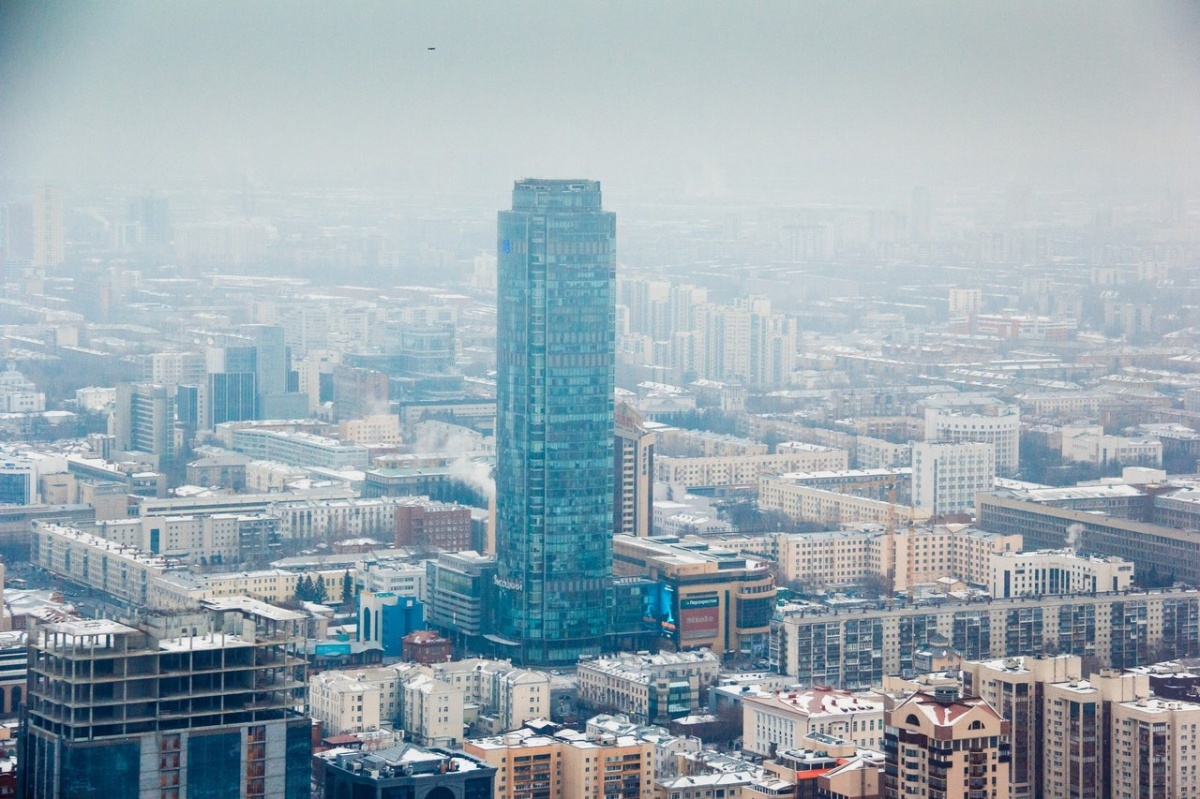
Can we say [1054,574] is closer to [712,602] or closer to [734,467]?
[712,602]

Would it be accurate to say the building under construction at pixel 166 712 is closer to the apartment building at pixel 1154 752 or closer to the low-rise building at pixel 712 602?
the apartment building at pixel 1154 752

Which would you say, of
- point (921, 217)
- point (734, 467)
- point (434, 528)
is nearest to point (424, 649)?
point (434, 528)

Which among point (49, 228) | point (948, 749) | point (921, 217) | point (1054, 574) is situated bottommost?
point (1054, 574)

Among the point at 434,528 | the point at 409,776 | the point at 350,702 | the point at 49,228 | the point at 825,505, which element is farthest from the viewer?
the point at 49,228

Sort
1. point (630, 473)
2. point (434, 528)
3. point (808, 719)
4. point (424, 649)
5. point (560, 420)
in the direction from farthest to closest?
point (434, 528)
point (630, 473)
point (560, 420)
point (424, 649)
point (808, 719)

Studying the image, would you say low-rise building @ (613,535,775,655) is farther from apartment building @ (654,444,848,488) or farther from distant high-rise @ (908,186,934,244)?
distant high-rise @ (908,186,934,244)

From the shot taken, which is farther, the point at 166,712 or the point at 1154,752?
the point at 1154,752

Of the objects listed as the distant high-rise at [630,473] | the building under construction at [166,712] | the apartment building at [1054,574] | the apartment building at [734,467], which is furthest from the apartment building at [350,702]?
the apartment building at [734,467]
